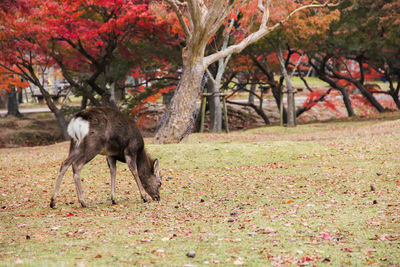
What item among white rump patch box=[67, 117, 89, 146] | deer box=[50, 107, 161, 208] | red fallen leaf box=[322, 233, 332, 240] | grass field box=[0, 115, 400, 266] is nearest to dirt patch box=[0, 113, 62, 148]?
grass field box=[0, 115, 400, 266]

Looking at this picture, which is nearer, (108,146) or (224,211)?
(224,211)

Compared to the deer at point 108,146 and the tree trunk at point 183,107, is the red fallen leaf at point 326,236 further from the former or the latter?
the tree trunk at point 183,107

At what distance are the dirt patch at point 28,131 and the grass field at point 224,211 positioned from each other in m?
11.7

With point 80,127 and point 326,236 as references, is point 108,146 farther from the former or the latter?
point 326,236

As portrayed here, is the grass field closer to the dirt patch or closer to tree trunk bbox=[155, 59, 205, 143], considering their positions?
tree trunk bbox=[155, 59, 205, 143]

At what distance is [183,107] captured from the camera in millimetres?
15711

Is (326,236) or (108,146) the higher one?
(108,146)

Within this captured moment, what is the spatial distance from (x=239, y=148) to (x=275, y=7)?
1035cm

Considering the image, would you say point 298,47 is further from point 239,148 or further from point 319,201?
point 319,201

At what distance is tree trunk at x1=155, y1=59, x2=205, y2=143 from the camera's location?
15688 millimetres

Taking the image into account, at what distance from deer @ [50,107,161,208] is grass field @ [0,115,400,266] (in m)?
0.39

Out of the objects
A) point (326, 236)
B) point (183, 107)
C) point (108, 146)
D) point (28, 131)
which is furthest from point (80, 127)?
point (28, 131)

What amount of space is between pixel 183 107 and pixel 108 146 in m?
7.46

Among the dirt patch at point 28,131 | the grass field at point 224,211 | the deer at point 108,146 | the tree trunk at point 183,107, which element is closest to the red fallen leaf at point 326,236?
the grass field at point 224,211
